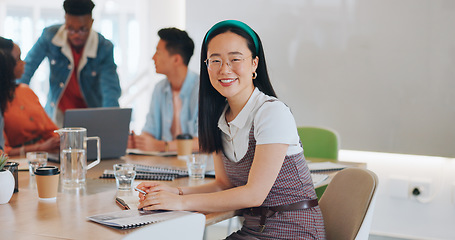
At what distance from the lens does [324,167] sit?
238 cm

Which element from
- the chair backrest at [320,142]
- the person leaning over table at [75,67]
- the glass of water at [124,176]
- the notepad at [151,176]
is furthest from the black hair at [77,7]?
the glass of water at [124,176]

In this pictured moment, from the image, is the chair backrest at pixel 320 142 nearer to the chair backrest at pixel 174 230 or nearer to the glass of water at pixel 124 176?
the glass of water at pixel 124 176

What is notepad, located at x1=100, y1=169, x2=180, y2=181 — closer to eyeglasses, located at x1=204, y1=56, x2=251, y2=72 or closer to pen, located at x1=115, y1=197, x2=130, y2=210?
pen, located at x1=115, y1=197, x2=130, y2=210

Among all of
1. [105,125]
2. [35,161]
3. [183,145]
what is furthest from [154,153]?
[35,161]

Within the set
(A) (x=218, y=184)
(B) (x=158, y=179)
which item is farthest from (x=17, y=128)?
(A) (x=218, y=184)

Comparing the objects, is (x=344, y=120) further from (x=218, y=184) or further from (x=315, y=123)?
(x=218, y=184)

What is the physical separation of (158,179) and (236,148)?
1.42 ft

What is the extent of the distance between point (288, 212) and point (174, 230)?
613mm

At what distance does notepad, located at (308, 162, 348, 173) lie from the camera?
2308mm

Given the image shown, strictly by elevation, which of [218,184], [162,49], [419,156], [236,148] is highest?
[162,49]

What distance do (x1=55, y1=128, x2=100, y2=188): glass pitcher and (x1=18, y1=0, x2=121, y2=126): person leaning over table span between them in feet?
7.57

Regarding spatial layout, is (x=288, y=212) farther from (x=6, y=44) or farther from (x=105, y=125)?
(x=6, y=44)

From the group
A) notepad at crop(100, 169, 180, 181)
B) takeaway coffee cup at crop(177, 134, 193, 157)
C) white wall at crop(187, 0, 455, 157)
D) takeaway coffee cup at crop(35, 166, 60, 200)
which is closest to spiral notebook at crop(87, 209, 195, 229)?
takeaway coffee cup at crop(35, 166, 60, 200)

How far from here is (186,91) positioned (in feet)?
11.5
